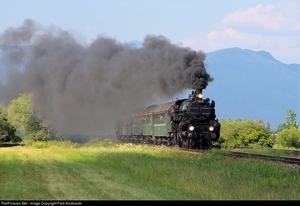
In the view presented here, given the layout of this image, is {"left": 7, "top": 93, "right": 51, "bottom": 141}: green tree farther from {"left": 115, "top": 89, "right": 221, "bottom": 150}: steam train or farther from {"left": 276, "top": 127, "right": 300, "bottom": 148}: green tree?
{"left": 276, "top": 127, "right": 300, "bottom": 148}: green tree

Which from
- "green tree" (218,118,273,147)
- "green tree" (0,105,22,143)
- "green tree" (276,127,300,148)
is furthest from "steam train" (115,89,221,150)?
"green tree" (0,105,22,143)

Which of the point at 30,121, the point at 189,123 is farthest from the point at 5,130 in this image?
the point at 189,123

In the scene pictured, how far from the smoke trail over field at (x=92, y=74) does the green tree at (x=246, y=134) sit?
7.63 meters

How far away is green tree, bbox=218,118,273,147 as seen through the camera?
139 ft

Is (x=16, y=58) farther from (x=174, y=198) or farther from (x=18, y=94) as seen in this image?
(x=174, y=198)

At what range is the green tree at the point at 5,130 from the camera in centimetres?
6024

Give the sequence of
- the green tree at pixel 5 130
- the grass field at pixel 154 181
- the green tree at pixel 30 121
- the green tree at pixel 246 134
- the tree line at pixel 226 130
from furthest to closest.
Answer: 1. the green tree at pixel 5 130
2. the green tree at pixel 30 121
3. the tree line at pixel 226 130
4. the green tree at pixel 246 134
5. the grass field at pixel 154 181

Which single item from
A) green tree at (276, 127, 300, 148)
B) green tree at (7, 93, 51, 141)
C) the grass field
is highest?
green tree at (7, 93, 51, 141)

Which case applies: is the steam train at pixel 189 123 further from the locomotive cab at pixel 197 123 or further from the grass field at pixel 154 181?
the grass field at pixel 154 181

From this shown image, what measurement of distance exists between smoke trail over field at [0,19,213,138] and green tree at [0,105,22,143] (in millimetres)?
14356

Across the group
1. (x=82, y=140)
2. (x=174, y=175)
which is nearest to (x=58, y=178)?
(x=174, y=175)

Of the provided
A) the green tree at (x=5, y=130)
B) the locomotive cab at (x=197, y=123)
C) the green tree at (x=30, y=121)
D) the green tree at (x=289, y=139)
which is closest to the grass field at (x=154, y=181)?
the locomotive cab at (x=197, y=123)

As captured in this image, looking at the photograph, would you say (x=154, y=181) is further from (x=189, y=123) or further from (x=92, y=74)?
(x=92, y=74)

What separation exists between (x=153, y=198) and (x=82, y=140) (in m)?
34.4
